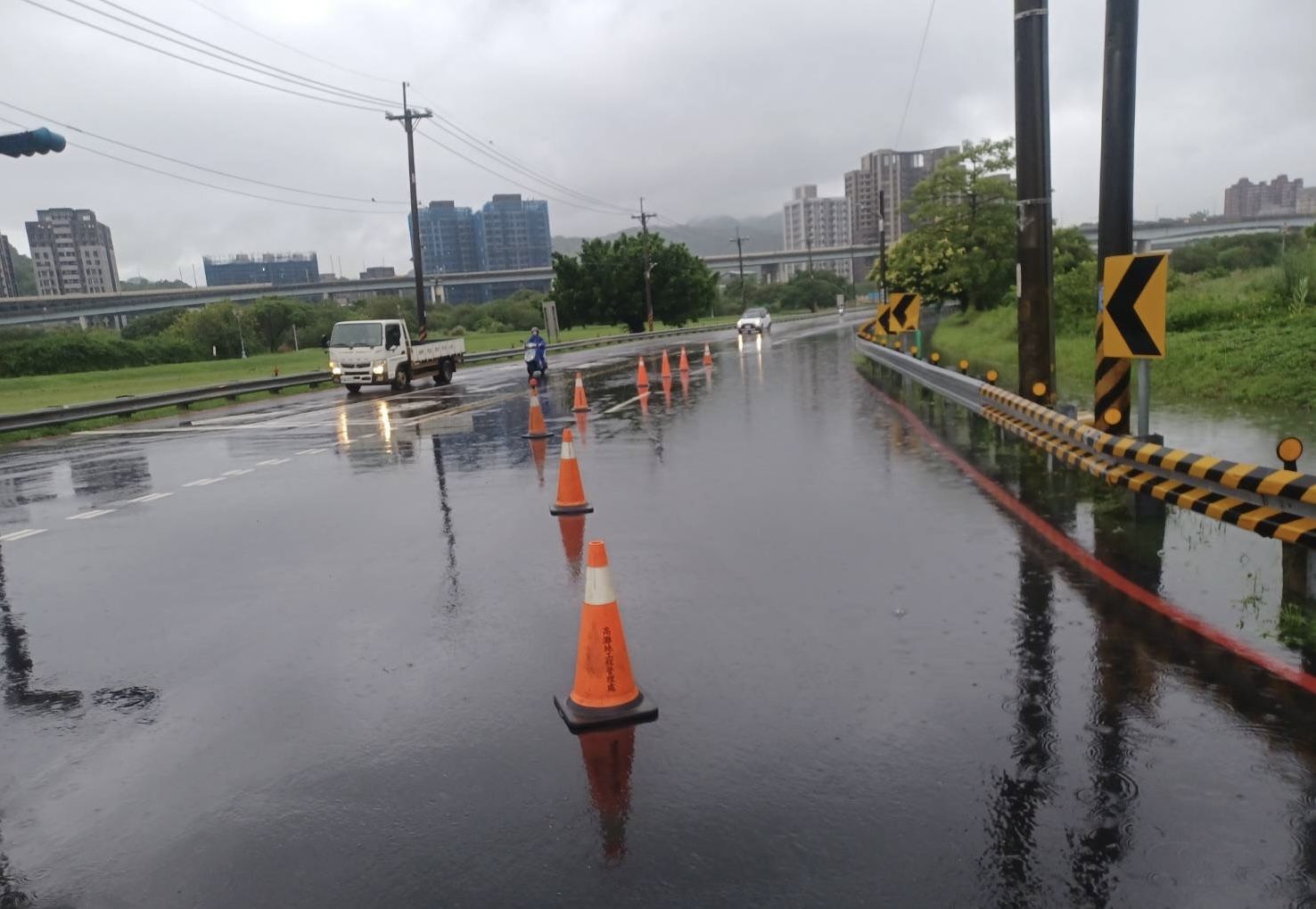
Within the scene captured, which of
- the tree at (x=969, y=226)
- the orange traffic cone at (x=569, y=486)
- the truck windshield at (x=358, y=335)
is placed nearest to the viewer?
the orange traffic cone at (x=569, y=486)

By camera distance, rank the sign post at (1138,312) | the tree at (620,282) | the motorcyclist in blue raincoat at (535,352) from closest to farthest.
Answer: the sign post at (1138,312)
the motorcyclist in blue raincoat at (535,352)
the tree at (620,282)

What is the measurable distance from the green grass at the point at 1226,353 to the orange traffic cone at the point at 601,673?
44.2 ft

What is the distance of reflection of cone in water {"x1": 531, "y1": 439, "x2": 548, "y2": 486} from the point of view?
13.2 m

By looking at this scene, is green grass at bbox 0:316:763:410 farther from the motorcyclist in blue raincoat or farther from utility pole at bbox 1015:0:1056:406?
utility pole at bbox 1015:0:1056:406

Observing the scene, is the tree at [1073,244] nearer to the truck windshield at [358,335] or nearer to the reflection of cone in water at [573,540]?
the truck windshield at [358,335]

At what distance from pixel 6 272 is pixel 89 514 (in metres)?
195

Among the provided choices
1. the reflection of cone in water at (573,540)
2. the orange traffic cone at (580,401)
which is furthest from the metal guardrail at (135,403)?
the reflection of cone in water at (573,540)

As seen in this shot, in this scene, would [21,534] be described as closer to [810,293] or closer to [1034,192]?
[1034,192]

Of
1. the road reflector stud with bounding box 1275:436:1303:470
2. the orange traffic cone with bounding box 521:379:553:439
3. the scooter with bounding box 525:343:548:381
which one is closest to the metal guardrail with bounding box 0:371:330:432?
the scooter with bounding box 525:343:548:381

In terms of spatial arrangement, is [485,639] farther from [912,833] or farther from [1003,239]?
[1003,239]

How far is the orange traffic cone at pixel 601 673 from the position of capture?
16.5 ft

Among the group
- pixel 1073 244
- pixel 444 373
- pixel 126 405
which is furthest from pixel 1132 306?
pixel 1073 244

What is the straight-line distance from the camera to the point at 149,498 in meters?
12.7

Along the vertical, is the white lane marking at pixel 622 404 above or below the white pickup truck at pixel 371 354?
below
